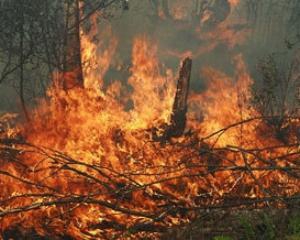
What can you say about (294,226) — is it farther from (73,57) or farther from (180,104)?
(73,57)

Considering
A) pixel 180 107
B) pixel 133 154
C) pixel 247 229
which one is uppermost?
pixel 180 107

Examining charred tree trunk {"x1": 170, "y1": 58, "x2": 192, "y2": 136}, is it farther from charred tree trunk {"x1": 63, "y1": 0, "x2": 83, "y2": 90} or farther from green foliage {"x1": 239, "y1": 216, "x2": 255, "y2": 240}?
green foliage {"x1": 239, "y1": 216, "x2": 255, "y2": 240}

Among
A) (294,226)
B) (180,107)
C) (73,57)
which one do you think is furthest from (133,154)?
(73,57)

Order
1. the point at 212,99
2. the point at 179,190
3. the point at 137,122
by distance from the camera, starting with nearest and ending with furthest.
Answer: the point at 179,190, the point at 137,122, the point at 212,99

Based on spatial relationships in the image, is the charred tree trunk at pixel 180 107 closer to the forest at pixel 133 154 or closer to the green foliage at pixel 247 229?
the forest at pixel 133 154

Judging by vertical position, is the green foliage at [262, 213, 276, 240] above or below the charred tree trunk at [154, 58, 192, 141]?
below

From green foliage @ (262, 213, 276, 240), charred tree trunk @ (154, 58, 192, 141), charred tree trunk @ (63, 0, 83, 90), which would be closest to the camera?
green foliage @ (262, 213, 276, 240)

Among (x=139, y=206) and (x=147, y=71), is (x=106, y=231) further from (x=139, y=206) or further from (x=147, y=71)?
(x=147, y=71)

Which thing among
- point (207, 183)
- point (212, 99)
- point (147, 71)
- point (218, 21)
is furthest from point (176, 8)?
point (207, 183)

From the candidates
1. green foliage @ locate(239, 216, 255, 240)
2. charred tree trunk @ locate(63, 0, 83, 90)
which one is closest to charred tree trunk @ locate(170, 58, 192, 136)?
charred tree trunk @ locate(63, 0, 83, 90)

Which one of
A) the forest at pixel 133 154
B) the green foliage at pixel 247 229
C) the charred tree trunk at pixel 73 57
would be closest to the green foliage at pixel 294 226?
the forest at pixel 133 154

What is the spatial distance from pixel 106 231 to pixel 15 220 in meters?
1.29

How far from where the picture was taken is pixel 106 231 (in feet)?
17.3

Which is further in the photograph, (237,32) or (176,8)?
(176,8)
